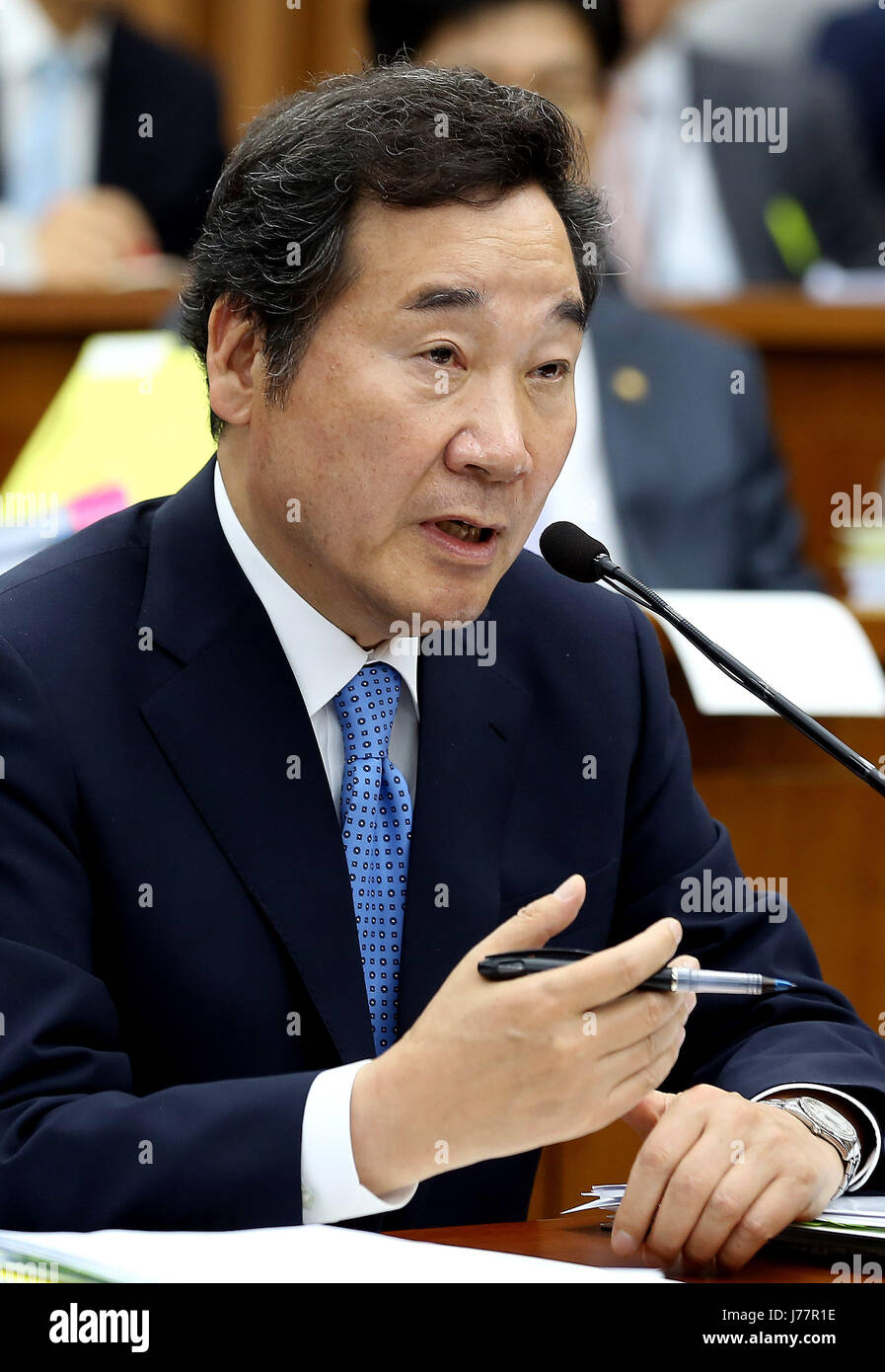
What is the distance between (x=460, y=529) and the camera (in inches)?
51.5

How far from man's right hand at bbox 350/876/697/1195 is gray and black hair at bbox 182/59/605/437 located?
501 millimetres

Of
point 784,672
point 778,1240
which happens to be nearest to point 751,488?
point 784,672

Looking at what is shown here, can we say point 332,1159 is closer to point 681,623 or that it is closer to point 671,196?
point 681,623

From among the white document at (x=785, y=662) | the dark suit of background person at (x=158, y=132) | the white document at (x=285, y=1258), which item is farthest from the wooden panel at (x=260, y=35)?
the white document at (x=285, y=1258)

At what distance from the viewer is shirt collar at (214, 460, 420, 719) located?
4.50 ft

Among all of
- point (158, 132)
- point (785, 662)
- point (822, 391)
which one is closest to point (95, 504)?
point (785, 662)

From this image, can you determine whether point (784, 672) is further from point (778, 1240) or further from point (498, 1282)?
point (498, 1282)

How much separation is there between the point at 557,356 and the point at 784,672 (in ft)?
2.17

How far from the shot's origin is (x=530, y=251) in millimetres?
1285

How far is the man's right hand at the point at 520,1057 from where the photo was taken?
3.30 feet

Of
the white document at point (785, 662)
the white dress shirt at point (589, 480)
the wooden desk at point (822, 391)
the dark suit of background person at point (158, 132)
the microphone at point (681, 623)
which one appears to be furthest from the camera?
the dark suit of background person at point (158, 132)

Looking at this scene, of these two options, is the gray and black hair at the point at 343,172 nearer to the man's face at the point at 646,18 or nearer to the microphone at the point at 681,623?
the microphone at the point at 681,623

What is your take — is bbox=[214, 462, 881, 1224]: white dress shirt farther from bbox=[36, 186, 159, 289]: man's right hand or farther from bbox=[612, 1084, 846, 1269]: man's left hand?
bbox=[36, 186, 159, 289]: man's right hand

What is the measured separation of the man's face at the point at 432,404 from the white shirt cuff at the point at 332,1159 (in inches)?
14.3
